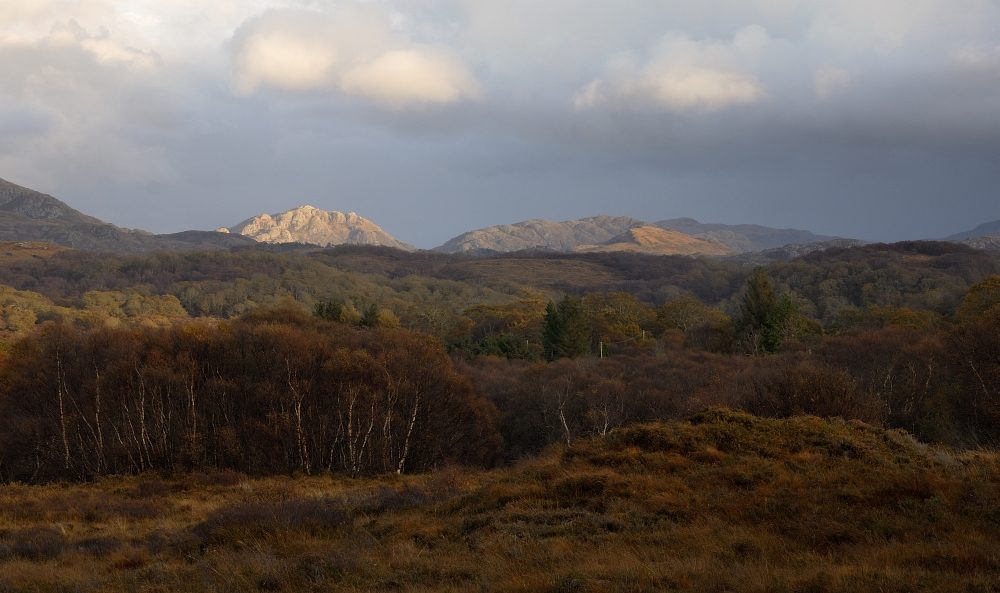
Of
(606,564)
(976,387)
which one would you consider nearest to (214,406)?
(606,564)

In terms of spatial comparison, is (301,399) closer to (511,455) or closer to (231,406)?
(231,406)

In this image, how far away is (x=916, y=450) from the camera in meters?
17.2

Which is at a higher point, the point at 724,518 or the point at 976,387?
the point at 724,518

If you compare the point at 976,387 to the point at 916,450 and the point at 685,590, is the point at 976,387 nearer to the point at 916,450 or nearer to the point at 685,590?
the point at 916,450

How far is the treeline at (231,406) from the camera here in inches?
1880

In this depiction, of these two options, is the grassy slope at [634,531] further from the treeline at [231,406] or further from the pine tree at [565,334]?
the pine tree at [565,334]

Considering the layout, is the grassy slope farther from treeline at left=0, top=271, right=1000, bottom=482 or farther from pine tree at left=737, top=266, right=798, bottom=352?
pine tree at left=737, top=266, right=798, bottom=352

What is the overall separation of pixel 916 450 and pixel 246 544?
1664 centimetres

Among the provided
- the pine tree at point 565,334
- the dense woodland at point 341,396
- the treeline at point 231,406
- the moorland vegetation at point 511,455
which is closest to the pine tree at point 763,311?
the moorland vegetation at point 511,455

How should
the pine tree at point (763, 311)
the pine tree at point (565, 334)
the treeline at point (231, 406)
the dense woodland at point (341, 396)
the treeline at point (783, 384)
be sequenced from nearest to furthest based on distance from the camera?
the treeline at point (783, 384) < the dense woodland at point (341, 396) < the treeline at point (231, 406) < the pine tree at point (763, 311) < the pine tree at point (565, 334)

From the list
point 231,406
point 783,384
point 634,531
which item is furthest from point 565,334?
point 634,531

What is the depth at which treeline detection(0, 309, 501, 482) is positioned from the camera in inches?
1880

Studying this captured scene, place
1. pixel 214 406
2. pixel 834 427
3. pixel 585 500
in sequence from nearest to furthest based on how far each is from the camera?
pixel 585 500, pixel 834 427, pixel 214 406

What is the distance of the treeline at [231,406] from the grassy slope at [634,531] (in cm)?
2652
